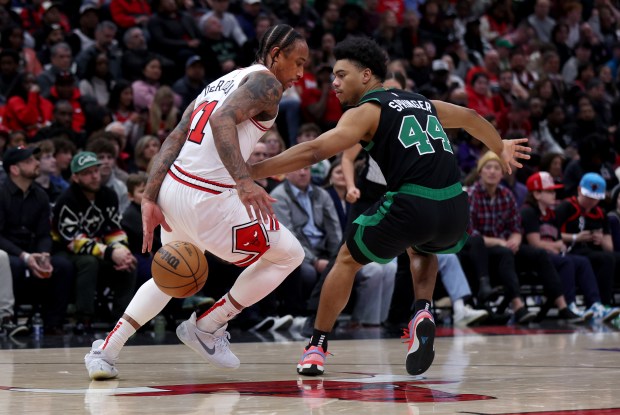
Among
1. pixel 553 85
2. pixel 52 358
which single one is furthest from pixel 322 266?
pixel 553 85

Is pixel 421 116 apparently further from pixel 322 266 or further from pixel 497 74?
pixel 497 74

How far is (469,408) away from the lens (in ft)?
13.4

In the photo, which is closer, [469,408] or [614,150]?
[469,408]

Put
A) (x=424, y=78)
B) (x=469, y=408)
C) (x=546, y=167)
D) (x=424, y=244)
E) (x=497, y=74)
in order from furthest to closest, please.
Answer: (x=497, y=74) → (x=424, y=78) → (x=546, y=167) → (x=424, y=244) → (x=469, y=408)

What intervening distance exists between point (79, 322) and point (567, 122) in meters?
9.57

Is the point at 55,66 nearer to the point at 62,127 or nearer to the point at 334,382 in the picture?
the point at 62,127

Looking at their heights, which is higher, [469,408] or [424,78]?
[469,408]

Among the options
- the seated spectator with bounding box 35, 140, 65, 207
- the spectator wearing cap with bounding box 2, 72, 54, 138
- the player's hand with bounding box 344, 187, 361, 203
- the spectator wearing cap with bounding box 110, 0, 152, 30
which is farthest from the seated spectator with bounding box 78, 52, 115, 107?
the player's hand with bounding box 344, 187, 361, 203

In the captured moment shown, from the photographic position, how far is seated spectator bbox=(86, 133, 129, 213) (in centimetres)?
1001

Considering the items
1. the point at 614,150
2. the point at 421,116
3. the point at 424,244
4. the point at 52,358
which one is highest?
the point at 421,116

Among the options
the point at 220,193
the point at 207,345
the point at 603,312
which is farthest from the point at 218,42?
the point at 220,193

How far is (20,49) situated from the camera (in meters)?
12.3

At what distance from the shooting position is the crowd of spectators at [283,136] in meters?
9.16

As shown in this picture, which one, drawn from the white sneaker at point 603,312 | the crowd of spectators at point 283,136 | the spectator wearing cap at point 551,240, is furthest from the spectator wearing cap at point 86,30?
the white sneaker at point 603,312
